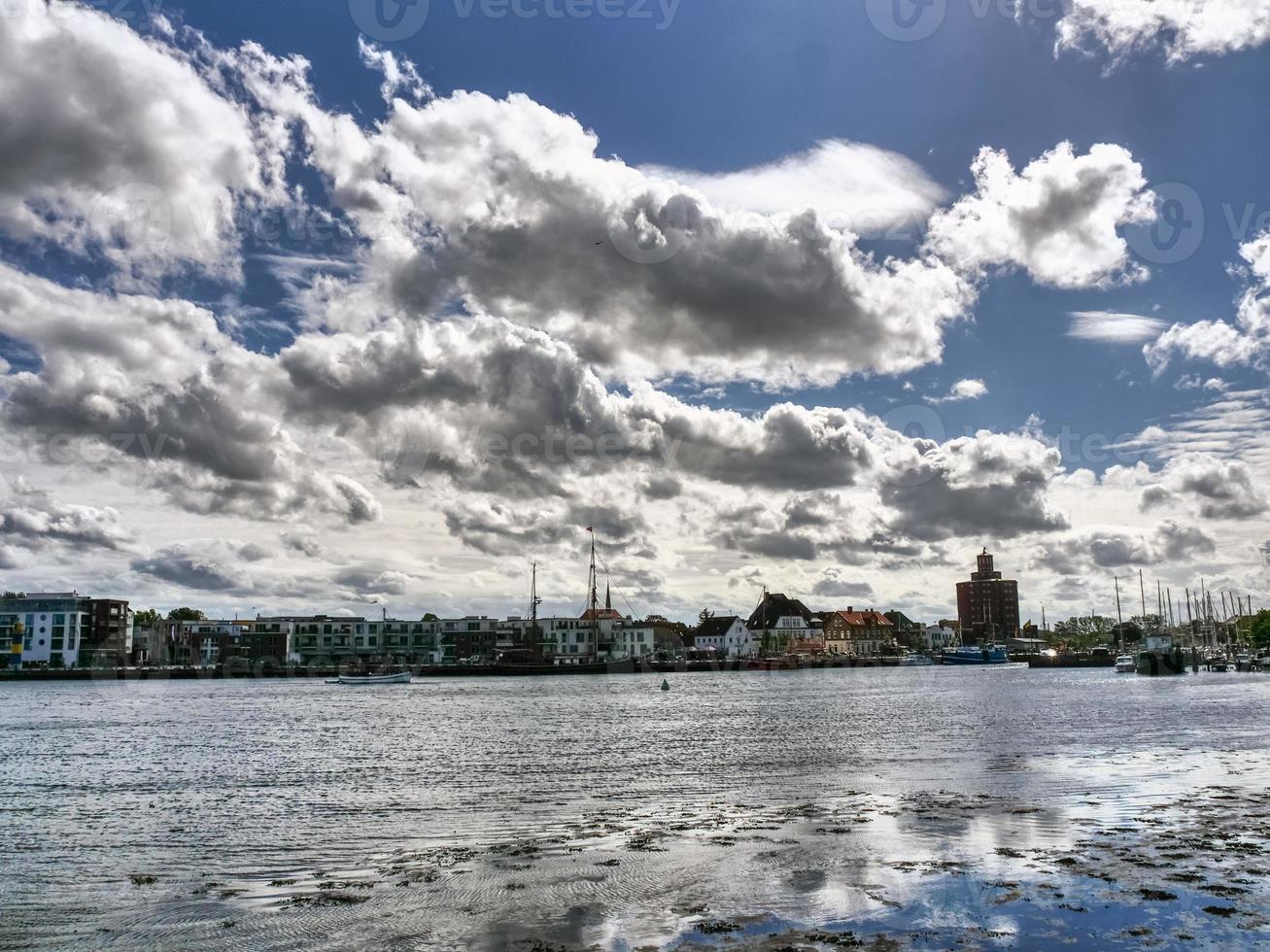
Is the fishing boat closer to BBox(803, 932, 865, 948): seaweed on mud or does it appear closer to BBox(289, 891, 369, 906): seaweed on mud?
BBox(803, 932, 865, 948): seaweed on mud

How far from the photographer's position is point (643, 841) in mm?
25922

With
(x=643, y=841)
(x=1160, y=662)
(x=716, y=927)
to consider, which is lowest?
(x=1160, y=662)

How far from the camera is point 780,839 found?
84.5 ft

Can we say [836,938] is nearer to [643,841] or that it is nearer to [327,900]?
[643,841]

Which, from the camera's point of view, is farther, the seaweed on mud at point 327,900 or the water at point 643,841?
the seaweed on mud at point 327,900

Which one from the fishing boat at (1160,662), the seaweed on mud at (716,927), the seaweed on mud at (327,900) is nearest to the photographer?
the seaweed on mud at (716,927)

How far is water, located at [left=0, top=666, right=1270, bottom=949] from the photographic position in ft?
58.5

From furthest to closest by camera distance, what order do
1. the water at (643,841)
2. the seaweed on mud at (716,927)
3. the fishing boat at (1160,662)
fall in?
the fishing boat at (1160,662) → the water at (643,841) → the seaweed on mud at (716,927)

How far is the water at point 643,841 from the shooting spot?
1784 centimetres

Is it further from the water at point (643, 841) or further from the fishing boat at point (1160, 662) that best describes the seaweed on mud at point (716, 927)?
the fishing boat at point (1160, 662)

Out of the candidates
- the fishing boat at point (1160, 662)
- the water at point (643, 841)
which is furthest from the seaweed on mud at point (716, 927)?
the fishing boat at point (1160, 662)

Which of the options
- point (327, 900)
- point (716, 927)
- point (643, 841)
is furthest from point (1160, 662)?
point (327, 900)

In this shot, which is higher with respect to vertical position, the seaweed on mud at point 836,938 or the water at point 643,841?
the seaweed on mud at point 836,938

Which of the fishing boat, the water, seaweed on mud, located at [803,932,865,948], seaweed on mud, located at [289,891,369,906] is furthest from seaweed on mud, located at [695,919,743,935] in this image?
the fishing boat
